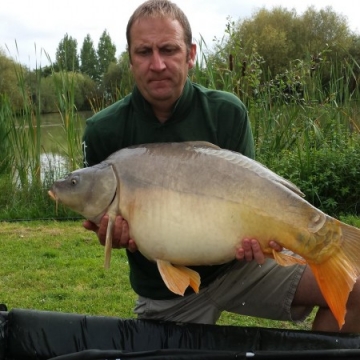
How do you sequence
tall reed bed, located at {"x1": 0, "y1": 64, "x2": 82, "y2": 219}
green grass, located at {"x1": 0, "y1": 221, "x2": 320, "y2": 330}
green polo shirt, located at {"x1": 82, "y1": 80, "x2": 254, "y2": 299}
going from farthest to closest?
tall reed bed, located at {"x1": 0, "y1": 64, "x2": 82, "y2": 219}, green grass, located at {"x1": 0, "y1": 221, "x2": 320, "y2": 330}, green polo shirt, located at {"x1": 82, "y1": 80, "x2": 254, "y2": 299}

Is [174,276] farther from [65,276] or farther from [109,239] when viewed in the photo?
[65,276]

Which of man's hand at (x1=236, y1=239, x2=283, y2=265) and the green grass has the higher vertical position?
man's hand at (x1=236, y1=239, x2=283, y2=265)

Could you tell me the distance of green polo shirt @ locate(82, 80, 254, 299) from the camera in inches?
63.7

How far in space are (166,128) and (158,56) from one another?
0.72ft

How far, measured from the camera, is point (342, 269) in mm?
1270

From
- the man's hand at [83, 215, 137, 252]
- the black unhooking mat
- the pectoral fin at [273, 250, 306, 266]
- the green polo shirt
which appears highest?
the green polo shirt

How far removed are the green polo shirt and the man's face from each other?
0.07 m

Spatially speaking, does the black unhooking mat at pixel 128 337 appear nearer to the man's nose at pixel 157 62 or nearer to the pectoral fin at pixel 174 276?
the pectoral fin at pixel 174 276

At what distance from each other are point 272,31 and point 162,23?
16.1 m

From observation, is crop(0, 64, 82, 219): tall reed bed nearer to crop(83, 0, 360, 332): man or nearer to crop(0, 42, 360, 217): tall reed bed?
crop(0, 42, 360, 217): tall reed bed

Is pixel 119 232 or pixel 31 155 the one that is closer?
pixel 119 232

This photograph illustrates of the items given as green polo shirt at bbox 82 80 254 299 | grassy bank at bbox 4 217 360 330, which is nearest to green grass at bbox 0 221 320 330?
grassy bank at bbox 4 217 360 330

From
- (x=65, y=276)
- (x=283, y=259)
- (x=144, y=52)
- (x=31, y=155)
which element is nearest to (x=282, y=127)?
(x=31, y=155)

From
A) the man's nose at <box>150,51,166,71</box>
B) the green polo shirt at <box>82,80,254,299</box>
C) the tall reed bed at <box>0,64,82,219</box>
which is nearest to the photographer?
the man's nose at <box>150,51,166,71</box>
